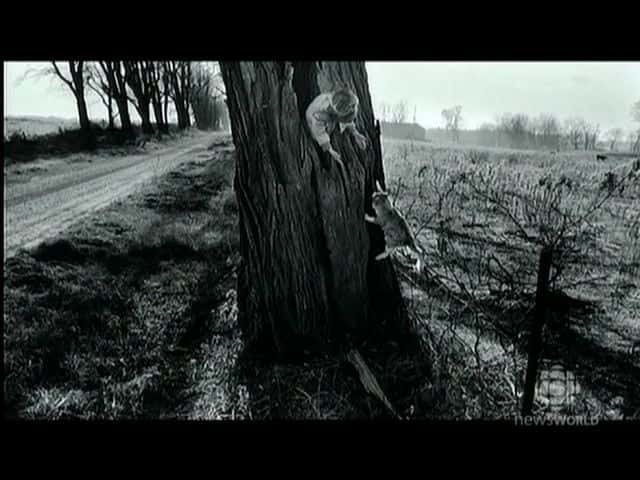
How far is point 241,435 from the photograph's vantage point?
148 centimetres

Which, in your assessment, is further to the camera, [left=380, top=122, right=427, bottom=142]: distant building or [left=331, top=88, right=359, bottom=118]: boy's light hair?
[left=380, top=122, right=427, bottom=142]: distant building

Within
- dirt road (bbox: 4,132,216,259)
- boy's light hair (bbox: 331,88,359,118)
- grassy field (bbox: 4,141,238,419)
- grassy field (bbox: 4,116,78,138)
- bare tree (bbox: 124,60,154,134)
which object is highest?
bare tree (bbox: 124,60,154,134)

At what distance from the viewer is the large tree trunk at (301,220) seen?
1.38 m

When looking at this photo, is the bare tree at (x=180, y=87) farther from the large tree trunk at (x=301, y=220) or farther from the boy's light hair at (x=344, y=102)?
the boy's light hair at (x=344, y=102)

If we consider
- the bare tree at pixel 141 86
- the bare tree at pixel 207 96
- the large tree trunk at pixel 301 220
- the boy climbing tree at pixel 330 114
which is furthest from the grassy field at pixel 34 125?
the boy climbing tree at pixel 330 114

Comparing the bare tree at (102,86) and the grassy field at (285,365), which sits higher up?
the bare tree at (102,86)

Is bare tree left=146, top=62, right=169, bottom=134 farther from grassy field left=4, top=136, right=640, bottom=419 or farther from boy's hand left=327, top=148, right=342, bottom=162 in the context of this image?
boy's hand left=327, top=148, right=342, bottom=162

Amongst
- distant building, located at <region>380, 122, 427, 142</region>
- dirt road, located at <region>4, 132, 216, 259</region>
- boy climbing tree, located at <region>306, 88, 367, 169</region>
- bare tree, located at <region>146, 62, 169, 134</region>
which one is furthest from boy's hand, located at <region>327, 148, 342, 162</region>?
bare tree, located at <region>146, 62, 169, 134</region>

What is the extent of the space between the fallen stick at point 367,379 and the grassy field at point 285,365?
0.11 ft

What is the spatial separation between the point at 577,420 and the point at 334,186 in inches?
53.8

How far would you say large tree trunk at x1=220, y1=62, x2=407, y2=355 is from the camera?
1.38 meters

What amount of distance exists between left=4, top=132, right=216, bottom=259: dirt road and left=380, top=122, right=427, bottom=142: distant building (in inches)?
30.6

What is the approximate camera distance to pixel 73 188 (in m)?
1.58
